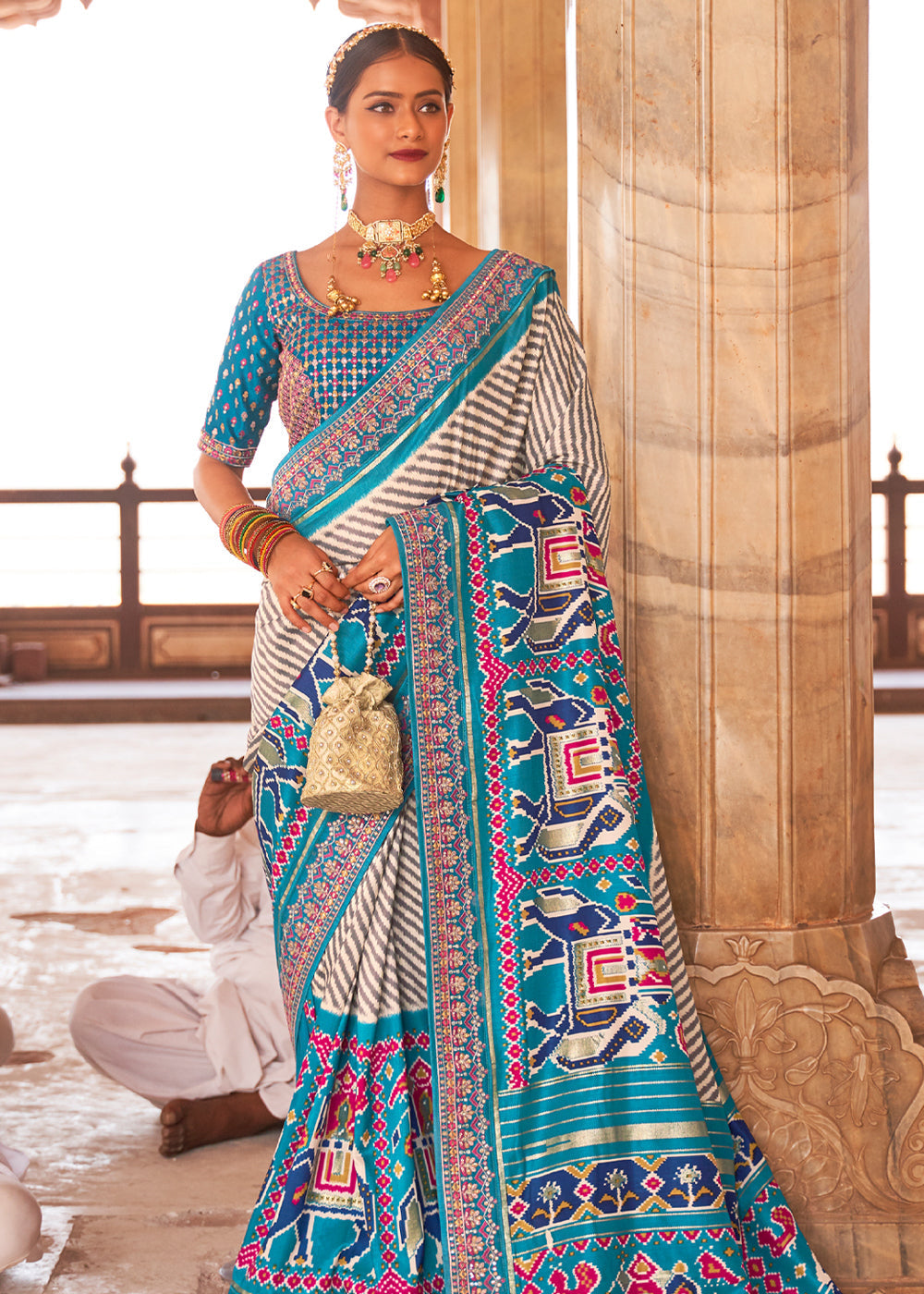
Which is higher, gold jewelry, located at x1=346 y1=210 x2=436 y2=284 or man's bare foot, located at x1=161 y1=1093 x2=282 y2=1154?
gold jewelry, located at x1=346 y1=210 x2=436 y2=284

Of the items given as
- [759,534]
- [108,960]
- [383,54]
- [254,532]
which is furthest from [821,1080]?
[108,960]

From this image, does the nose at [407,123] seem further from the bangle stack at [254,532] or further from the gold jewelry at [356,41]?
the bangle stack at [254,532]

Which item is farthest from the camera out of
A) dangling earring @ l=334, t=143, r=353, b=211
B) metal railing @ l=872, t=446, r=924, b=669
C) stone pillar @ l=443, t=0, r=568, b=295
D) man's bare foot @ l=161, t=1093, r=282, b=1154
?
metal railing @ l=872, t=446, r=924, b=669

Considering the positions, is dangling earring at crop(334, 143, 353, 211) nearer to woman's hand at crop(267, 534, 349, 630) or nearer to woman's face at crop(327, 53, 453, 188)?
woman's face at crop(327, 53, 453, 188)

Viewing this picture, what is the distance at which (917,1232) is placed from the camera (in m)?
1.64

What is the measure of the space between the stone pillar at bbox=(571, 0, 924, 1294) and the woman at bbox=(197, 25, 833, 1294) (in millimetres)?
147

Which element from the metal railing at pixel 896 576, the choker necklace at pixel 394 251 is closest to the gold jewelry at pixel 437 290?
the choker necklace at pixel 394 251

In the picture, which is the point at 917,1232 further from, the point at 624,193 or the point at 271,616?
the point at 624,193

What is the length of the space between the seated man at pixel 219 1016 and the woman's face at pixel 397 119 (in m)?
0.98

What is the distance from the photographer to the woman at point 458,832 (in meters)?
1.41

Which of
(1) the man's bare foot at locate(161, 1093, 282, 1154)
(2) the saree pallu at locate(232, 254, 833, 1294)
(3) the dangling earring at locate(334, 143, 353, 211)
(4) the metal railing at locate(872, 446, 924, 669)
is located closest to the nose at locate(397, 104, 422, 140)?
(3) the dangling earring at locate(334, 143, 353, 211)

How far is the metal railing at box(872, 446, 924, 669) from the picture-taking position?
27.4 ft

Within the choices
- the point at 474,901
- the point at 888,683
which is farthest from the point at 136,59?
the point at 474,901

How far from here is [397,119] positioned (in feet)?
4.98
